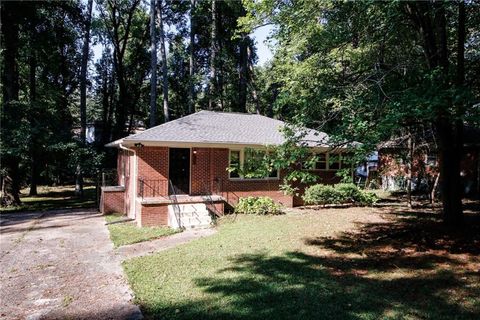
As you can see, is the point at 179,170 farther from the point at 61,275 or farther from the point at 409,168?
the point at 409,168

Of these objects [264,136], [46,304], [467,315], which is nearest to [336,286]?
[467,315]

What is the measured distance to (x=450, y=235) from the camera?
9.05 m

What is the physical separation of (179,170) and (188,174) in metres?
0.42

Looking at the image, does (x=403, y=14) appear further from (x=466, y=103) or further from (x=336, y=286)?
(x=336, y=286)

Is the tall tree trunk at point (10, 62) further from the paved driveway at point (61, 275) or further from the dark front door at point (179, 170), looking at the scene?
the dark front door at point (179, 170)

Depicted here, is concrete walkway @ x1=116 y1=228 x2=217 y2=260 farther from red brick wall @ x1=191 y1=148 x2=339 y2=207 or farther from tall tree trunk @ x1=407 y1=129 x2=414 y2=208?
tall tree trunk @ x1=407 y1=129 x2=414 y2=208

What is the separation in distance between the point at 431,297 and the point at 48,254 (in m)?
8.79

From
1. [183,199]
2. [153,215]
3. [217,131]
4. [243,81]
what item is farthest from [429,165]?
[243,81]

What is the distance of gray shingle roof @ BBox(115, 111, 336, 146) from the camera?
1364cm

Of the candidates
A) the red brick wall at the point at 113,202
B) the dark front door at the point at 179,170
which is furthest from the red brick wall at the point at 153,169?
the red brick wall at the point at 113,202

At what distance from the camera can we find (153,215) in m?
12.8

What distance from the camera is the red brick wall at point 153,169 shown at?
45.1 feet

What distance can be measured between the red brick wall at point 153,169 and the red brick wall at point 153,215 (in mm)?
1181

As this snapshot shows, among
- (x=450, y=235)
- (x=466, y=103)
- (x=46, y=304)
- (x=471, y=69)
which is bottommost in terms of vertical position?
(x=46, y=304)
